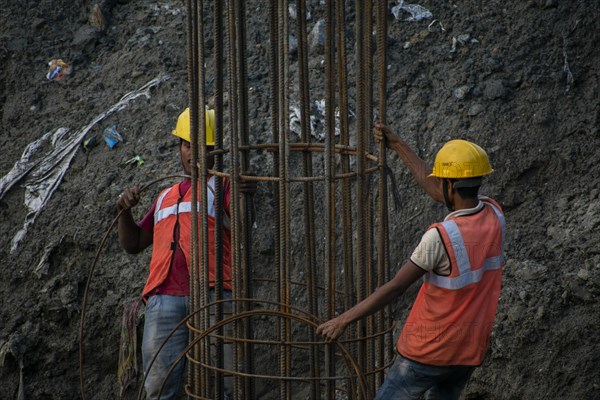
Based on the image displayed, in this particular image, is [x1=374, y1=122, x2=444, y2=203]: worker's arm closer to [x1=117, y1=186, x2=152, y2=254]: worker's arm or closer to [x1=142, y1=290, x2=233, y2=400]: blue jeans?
[x1=142, y1=290, x2=233, y2=400]: blue jeans

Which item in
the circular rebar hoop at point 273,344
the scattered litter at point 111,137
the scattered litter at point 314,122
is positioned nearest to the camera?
the circular rebar hoop at point 273,344

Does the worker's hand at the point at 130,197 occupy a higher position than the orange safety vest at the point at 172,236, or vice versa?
the worker's hand at the point at 130,197

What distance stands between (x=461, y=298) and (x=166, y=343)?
1.80m

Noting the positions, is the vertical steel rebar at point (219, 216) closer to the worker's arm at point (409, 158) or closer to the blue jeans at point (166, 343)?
the blue jeans at point (166, 343)

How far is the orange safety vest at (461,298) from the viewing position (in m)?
4.14

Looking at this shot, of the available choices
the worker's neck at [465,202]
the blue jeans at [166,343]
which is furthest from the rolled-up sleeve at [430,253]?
the blue jeans at [166,343]

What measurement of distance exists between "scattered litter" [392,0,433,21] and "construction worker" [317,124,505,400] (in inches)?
→ 143

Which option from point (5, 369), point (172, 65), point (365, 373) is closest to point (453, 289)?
point (365, 373)

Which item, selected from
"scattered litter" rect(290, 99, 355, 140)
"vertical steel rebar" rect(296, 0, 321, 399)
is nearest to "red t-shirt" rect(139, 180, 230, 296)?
"vertical steel rebar" rect(296, 0, 321, 399)

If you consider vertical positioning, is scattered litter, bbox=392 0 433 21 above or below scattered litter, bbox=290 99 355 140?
above

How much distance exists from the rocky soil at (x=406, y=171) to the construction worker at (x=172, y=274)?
4.82 ft

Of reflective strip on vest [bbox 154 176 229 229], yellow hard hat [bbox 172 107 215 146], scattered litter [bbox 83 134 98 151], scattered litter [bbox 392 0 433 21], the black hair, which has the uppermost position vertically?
scattered litter [bbox 392 0 433 21]

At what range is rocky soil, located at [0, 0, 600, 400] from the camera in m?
5.79

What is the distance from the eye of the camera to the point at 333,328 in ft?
13.4
